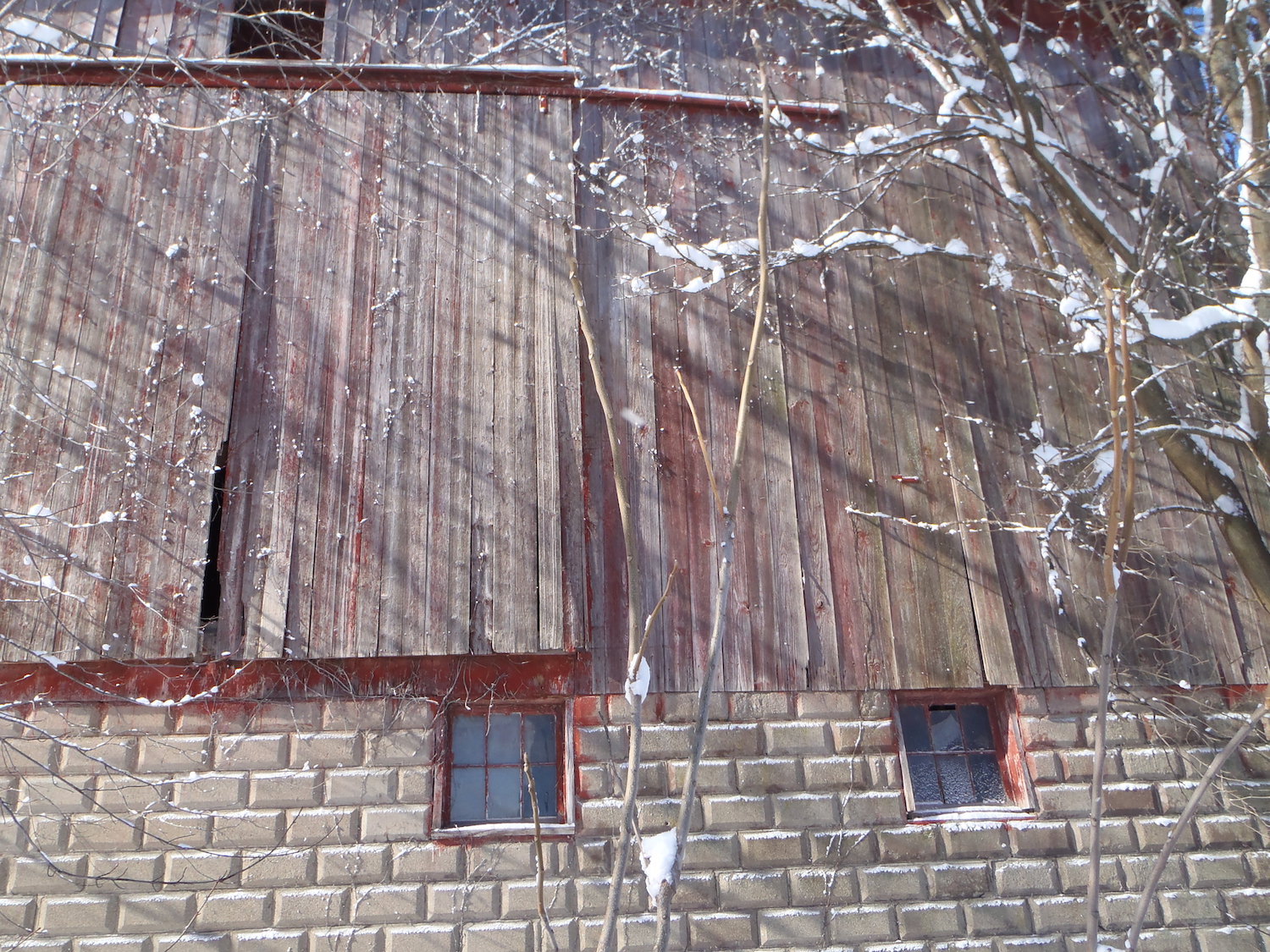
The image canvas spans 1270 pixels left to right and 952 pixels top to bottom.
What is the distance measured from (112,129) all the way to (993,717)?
276 inches

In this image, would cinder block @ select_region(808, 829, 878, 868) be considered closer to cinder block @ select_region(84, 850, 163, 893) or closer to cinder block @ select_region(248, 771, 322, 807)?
cinder block @ select_region(248, 771, 322, 807)

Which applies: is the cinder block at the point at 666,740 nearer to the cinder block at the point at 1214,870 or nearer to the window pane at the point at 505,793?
the window pane at the point at 505,793

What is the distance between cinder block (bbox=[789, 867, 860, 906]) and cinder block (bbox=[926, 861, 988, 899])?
0.43m

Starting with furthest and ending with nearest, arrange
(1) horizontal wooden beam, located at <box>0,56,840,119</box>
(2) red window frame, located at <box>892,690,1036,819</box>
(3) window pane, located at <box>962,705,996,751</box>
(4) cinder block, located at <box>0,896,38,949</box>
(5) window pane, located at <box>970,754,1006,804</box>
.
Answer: (1) horizontal wooden beam, located at <box>0,56,840,119</box> < (3) window pane, located at <box>962,705,996,751</box> < (5) window pane, located at <box>970,754,1006,804</box> < (2) red window frame, located at <box>892,690,1036,819</box> < (4) cinder block, located at <box>0,896,38,949</box>

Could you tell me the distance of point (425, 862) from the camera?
14.8ft

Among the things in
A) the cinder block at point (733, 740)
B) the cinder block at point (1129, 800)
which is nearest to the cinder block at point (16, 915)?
the cinder block at point (733, 740)

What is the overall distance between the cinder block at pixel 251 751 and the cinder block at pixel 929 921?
3434 mm

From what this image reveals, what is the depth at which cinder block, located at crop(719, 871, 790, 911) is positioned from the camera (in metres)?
4.59

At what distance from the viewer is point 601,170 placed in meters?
6.21

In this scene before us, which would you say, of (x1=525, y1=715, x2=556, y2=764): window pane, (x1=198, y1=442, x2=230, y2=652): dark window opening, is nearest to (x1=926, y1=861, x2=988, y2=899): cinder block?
(x1=525, y1=715, x2=556, y2=764): window pane

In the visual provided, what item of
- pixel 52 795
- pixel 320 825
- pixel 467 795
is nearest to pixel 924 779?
pixel 467 795

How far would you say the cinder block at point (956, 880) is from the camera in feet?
15.5

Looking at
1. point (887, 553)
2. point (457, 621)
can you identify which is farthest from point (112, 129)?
point (887, 553)

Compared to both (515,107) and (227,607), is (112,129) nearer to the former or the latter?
(515,107)
